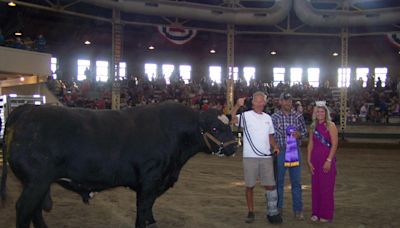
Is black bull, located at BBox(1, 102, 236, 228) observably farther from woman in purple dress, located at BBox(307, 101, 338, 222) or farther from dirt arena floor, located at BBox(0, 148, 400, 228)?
woman in purple dress, located at BBox(307, 101, 338, 222)

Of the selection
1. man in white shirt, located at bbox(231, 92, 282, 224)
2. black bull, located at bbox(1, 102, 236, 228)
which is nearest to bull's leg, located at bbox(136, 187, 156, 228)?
black bull, located at bbox(1, 102, 236, 228)

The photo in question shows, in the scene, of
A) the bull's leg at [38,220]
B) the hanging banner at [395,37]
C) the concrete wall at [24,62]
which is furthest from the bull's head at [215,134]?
the hanging banner at [395,37]

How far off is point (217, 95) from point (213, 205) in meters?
19.8

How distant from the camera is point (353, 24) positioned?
22766mm

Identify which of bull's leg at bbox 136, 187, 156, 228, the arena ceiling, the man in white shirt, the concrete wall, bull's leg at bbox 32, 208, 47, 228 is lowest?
bull's leg at bbox 32, 208, 47, 228

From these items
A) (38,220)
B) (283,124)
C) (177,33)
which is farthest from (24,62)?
(283,124)

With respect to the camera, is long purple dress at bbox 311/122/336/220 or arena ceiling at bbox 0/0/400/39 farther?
arena ceiling at bbox 0/0/400/39

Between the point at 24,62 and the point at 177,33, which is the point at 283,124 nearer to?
the point at 24,62

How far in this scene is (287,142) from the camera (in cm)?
700

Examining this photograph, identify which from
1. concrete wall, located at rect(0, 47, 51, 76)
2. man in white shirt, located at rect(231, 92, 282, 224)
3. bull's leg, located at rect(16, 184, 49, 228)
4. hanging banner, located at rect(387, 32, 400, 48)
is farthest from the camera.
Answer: hanging banner, located at rect(387, 32, 400, 48)

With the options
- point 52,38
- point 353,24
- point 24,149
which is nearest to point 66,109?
point 24,149

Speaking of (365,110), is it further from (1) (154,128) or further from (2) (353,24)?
(1) (154,128)

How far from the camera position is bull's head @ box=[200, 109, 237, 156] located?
621 cm

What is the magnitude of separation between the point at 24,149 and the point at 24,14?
2322cm
